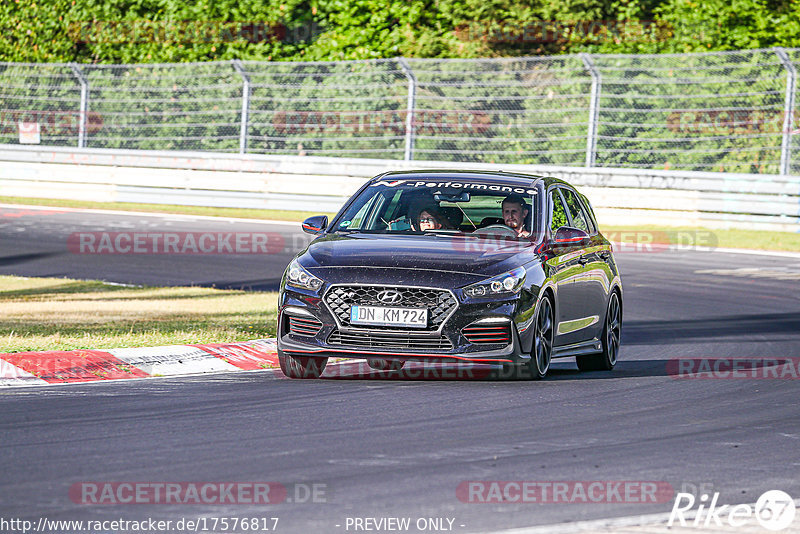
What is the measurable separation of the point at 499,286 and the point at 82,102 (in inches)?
877

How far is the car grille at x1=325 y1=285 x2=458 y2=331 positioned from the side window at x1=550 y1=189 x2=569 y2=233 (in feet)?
5.90

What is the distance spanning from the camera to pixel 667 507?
255 inches

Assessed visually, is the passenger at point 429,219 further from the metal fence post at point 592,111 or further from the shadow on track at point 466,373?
the metal fence post at point 592,111

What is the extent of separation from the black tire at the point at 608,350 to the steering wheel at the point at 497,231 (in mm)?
1400

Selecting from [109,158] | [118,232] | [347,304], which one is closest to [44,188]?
[109,158]

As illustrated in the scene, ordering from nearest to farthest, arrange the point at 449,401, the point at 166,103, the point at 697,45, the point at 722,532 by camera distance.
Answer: the point at 722,532 < the point at 449,401 < the point at 166,103 < the point at 697,45

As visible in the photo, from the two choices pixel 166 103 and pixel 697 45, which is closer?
pixel 166 103

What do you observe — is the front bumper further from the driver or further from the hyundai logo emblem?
the driver

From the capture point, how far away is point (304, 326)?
10102 millimetres

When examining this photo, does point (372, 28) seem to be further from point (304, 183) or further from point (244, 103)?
point (304, 183)

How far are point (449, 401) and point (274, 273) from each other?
410 inches

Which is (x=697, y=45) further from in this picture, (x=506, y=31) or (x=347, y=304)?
(x=347, y=304)

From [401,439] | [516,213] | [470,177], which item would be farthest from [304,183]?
[401,439]

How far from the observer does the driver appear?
36.6 feet
